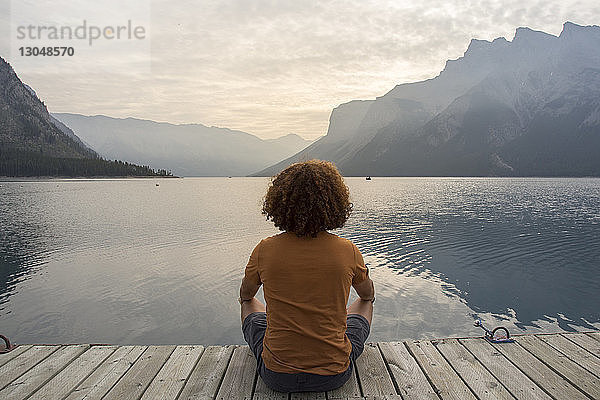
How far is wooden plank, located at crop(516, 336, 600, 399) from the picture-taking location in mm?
4777

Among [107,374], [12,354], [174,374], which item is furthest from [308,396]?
[12,354]

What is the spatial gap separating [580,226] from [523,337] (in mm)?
35490

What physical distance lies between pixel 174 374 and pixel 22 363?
210 cm

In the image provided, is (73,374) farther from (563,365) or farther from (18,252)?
(18,252)

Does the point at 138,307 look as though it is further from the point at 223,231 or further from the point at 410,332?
the point at 223,231

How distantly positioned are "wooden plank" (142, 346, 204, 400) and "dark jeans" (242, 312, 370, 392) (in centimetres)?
93

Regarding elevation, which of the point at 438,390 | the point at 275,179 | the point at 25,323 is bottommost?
the point at 25,323

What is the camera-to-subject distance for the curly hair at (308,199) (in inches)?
162

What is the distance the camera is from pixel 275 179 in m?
4.47

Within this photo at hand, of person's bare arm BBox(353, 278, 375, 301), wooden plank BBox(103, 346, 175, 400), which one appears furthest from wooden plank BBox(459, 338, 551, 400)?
wooden plank BBox(103, 346, 175, 400)

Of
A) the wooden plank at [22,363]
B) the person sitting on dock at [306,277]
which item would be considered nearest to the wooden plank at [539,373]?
the person sitting on dock at [306,277]

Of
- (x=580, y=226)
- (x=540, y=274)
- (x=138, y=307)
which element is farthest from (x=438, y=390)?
(x=580, y=226)

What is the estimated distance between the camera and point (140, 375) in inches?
198

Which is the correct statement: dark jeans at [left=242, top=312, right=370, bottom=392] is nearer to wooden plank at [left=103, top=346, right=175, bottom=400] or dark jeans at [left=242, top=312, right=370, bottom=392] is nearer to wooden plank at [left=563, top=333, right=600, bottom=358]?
wooden plank at [left=103, top=346, right=175, bottom=400]
